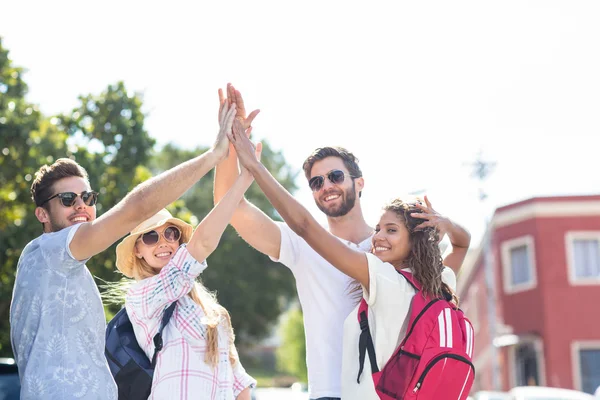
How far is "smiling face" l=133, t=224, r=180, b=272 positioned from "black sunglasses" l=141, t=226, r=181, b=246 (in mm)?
10

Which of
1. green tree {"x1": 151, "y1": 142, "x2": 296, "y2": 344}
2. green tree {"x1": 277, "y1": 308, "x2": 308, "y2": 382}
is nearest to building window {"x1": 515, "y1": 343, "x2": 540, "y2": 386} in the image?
green tree {"x1": 151, "y1": 142, "x2": 296, "y2": 344}

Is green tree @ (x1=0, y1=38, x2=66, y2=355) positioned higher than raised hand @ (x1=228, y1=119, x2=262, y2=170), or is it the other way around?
green tree @ (x1=0, y1=38, x2=66, y2=355)

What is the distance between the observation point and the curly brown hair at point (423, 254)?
4113mm

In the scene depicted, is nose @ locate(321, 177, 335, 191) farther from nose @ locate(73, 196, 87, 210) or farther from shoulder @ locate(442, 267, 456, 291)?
nose @ locate(73, 196, 87, 210)

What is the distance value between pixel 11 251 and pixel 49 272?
10.7 metres

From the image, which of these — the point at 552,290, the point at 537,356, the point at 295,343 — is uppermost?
the point at 295,343

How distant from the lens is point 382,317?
4027mm

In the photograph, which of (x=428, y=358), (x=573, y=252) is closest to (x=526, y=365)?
(x=573, y=252)

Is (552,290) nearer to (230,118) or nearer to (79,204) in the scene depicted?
(230,118)

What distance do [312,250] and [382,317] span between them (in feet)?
2.79

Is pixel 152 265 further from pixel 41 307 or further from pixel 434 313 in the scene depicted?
pixel 434 313

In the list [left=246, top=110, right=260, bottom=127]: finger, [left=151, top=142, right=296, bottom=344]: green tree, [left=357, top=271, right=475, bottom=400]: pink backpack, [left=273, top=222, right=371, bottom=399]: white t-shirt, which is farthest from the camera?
[left=151, top=142, right=296, bottom=344]: green tree

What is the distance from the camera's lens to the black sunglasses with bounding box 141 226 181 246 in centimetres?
454

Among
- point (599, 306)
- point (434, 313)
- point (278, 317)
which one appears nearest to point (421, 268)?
point (434, 313)
